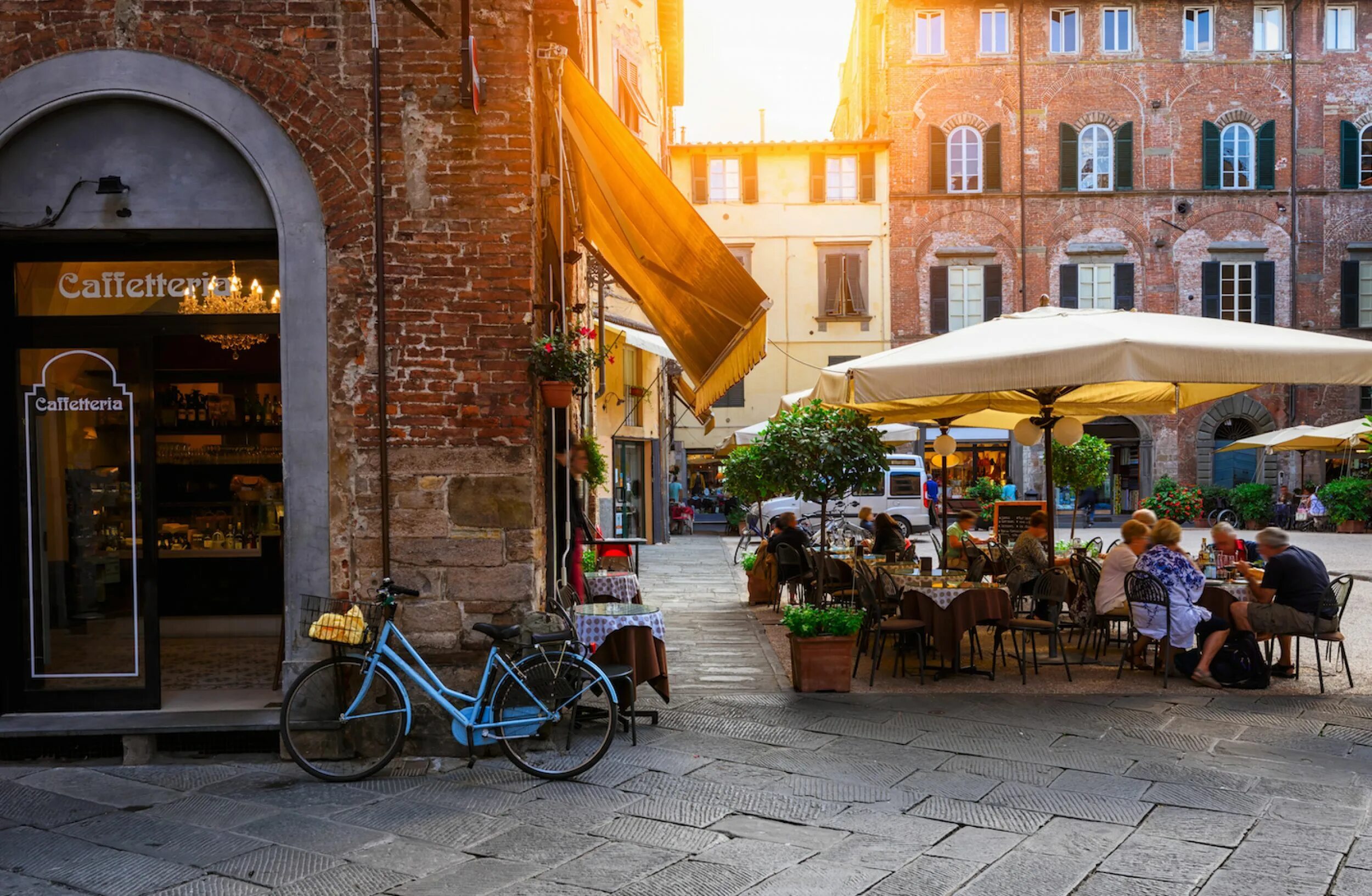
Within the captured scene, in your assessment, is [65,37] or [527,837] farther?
[65,37]

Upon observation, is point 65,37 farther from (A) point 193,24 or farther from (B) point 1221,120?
(B) point 1221,120

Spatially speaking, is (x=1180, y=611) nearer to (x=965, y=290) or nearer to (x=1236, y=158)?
(x=965, y=290)

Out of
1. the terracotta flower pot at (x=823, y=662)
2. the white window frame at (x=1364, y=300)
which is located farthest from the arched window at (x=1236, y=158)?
the terracotta flower pot at (x=823, y=662)

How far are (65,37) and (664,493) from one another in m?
17.5

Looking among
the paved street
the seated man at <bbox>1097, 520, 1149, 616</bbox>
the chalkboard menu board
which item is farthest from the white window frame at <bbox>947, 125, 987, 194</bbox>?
the paved street

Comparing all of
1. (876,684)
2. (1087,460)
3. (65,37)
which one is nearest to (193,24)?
(65,37)

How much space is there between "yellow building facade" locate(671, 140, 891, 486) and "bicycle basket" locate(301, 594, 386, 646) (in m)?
24.1

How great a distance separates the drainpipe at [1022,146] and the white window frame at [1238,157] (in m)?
5.34

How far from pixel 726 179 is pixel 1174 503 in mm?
14546

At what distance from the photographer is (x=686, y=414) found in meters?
30.9

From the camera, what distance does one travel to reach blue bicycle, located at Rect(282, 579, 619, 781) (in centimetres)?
539

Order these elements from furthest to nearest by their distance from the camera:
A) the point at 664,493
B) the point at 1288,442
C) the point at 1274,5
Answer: the point at 1274,5
the point at 664,493
the point at 1288,442

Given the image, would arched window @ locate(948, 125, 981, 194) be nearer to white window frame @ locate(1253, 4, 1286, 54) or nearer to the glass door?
white window frame @ locate(1253, 4, 1286, 54)

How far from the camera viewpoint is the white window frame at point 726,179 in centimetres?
2953
